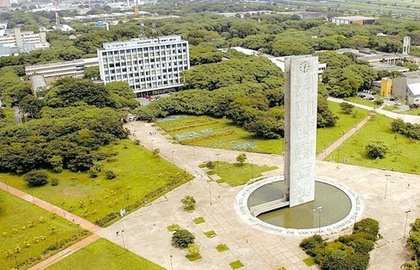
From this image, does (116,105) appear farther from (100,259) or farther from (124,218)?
(100,259)

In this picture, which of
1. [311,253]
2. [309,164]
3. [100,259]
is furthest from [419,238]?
[100,259]

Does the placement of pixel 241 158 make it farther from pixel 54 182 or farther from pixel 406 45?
pixel 406 45

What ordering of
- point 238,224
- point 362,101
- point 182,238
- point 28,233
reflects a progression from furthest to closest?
point 362,101, point 28,233, point 238,224, point 182,238

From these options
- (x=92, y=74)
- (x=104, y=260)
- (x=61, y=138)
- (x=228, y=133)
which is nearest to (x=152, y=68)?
(x=92, y=74)

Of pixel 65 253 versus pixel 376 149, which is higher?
pixel 376 149

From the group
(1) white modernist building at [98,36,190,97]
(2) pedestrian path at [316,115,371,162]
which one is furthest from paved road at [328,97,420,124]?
(1) white modernist building at [98,36,190,97]

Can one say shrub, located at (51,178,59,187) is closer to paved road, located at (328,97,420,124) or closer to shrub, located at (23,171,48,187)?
shrub, located at (23,171,48,187)

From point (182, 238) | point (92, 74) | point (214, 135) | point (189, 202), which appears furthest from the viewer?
point (92, 74)
